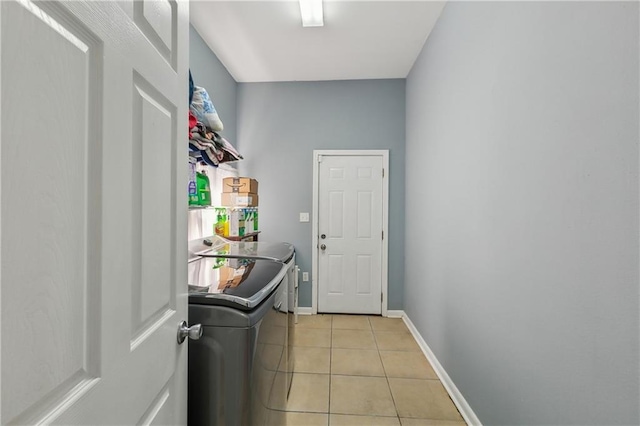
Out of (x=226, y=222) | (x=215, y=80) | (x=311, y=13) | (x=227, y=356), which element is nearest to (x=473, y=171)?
(x=227, y=356)

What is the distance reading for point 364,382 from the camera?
201 cm

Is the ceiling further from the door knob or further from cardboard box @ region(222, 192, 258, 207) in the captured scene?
the door knob

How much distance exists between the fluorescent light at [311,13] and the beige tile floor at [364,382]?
9.12 ft

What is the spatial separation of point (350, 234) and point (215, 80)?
7.23 feet

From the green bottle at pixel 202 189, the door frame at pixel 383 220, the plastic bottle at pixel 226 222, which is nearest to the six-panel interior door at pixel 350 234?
the door frame at pixel 383 220

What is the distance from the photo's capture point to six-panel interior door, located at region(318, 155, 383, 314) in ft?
10.8

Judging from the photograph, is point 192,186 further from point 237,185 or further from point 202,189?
point 237,185

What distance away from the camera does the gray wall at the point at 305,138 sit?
326 centimetres

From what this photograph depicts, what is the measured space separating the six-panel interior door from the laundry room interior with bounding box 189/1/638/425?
0.49 feet

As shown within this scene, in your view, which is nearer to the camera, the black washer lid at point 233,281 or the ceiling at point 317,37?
the black washer lid at point 233,281

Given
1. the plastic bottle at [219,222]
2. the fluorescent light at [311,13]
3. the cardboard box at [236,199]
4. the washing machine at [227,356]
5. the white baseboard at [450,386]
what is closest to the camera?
the washing machine at [227,356]

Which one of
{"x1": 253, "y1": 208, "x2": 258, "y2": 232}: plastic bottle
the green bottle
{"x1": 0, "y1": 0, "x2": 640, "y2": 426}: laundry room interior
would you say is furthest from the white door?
{"x1": 253, "y1": 208, "x2": 258, "y2": 232}: plastic bottle

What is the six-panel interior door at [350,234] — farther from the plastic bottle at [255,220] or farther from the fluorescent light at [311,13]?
the fluorescent light at [311,13]

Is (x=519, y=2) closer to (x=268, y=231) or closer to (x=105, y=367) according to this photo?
(x=105, y=367)
